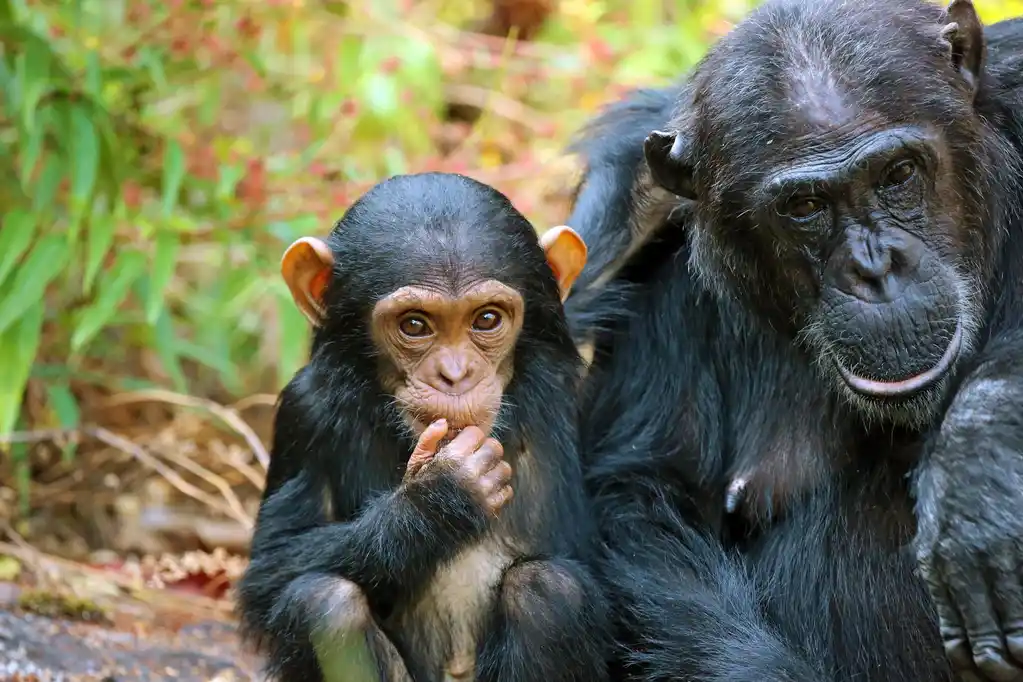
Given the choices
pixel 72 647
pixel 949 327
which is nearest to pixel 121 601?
pixel 72 647

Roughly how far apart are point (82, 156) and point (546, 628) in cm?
276

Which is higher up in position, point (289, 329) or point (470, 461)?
point (289, 329)

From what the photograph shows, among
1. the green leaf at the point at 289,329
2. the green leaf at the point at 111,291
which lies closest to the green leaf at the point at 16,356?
the green leaf at the point at 111,291

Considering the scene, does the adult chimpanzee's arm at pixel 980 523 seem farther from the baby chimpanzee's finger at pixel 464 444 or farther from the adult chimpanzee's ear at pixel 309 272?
the adult chimpanzee's ear at pixel 309 272

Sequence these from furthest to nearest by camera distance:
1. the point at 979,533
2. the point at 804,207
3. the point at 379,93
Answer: the point at 379,93
the point at 804,207
the point at 979,533

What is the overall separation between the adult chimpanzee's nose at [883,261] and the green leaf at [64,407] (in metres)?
3.54

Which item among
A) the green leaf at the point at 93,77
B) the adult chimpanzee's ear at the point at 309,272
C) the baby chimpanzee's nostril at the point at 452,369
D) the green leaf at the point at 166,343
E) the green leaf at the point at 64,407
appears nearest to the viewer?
the baby chimpanzee's nostril at the point at 452,369

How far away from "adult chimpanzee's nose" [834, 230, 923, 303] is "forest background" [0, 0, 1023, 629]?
1.68 meters

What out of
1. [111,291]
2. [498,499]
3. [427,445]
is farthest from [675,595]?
[111,291]

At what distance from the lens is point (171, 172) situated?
539cm

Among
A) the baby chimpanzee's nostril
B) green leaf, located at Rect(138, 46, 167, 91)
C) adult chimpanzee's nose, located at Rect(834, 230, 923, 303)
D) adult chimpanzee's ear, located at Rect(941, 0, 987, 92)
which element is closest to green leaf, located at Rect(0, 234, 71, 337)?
green leaf, located at Rect(138, 46, 167, 91)

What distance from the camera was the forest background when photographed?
5430 millimetres

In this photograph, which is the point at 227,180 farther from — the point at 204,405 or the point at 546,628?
the point at 546,628

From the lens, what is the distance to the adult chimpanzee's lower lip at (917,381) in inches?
134
